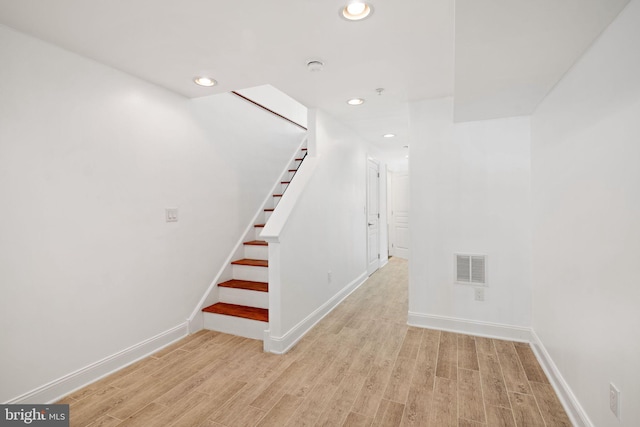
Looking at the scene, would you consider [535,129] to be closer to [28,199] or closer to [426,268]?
[426,268]

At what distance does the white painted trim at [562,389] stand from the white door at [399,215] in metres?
4.77

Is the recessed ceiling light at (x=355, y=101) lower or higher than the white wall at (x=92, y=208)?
higher

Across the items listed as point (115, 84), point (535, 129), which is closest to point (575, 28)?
point (535, 129)

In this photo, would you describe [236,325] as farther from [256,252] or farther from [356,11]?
[356,11]

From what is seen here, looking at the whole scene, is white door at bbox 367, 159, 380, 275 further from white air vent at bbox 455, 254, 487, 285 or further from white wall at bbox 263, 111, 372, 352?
white air vent at bbox 455, 254, 487, 285

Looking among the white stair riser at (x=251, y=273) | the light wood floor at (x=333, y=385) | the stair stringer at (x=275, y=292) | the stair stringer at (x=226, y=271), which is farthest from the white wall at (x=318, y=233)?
the stair stringer at (x=226, y=271)

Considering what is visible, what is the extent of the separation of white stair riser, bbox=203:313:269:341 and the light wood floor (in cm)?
7

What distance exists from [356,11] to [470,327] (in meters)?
2.85

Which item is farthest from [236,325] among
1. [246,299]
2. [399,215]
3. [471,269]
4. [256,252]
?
[399,215]

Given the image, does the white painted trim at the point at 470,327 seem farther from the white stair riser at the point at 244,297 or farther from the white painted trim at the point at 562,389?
the white stair riser at the point at 244,297

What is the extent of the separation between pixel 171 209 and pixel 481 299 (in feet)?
9.90

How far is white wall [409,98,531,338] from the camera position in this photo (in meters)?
2.76

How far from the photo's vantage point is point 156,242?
8.45 feet

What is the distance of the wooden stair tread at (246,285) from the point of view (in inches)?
120
